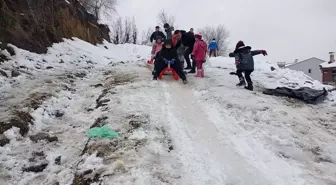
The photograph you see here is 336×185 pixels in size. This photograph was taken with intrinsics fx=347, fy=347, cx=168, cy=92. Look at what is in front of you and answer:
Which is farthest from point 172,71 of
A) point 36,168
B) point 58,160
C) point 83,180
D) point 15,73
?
point 83,180

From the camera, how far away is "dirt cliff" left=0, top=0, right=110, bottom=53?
11.8 meters

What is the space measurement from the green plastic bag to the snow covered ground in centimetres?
14

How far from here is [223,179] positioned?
4727 millimetres

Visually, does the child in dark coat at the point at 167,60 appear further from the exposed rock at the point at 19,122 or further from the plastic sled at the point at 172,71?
the exposed rock at the point at 19,122

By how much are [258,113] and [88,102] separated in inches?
160

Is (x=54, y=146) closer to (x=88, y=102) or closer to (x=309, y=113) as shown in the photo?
(x=88, y=102)

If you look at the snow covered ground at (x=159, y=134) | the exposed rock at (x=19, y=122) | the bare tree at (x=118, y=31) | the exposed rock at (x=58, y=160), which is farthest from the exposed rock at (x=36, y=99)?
the bare tree at (x=118, y=31)

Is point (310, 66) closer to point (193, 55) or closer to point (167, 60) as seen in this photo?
point (193, 55)

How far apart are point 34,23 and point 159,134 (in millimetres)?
10294

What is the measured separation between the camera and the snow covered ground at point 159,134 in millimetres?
4852

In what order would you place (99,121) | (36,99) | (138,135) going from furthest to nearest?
1. (36,99)
2. (99,121)
3. (138,135)

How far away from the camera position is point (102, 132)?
6082 mm

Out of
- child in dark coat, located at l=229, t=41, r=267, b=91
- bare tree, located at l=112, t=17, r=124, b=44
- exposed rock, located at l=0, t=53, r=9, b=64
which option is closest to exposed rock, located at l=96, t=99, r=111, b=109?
exposed rock, located at l=0, t=53, r=9, b=64

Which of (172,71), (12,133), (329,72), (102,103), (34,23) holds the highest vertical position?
(34,23)
